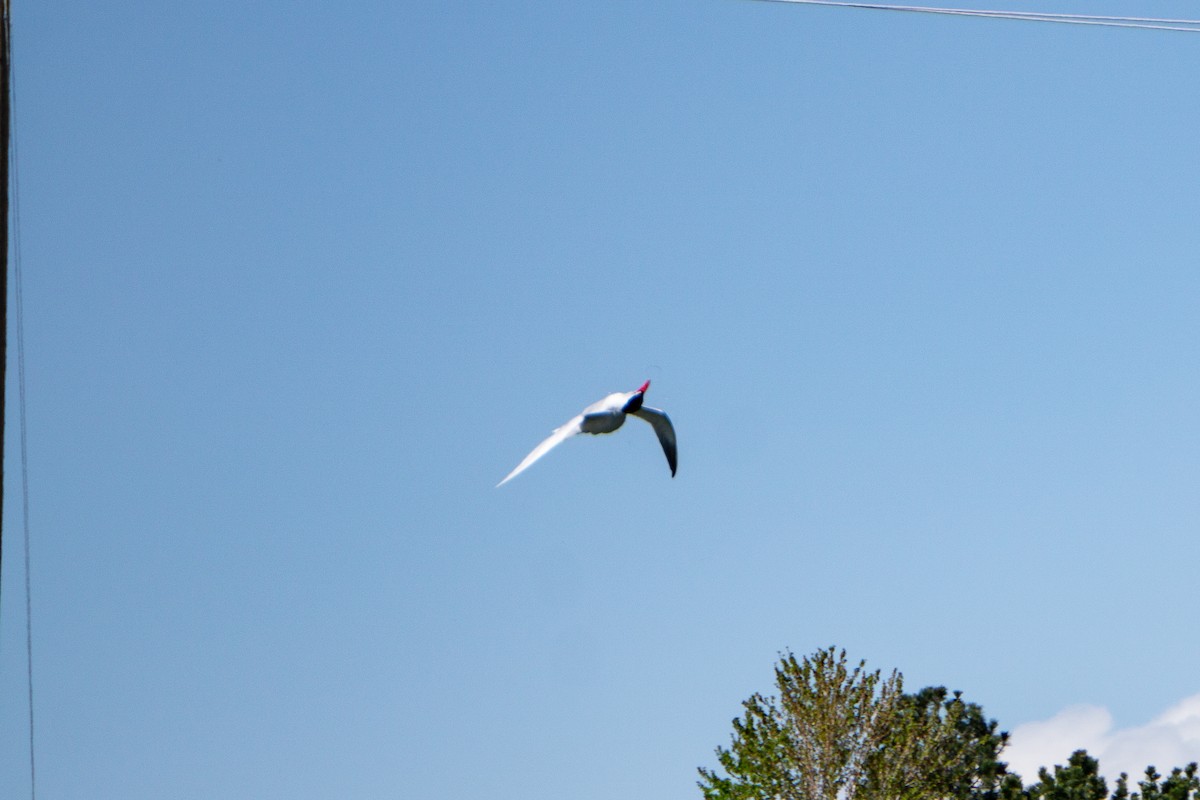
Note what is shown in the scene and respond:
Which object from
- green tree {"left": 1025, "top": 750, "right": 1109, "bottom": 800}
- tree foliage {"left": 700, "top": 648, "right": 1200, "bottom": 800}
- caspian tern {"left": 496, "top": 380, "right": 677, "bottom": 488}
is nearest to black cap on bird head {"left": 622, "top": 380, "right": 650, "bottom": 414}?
caspian tern {"left": 496, "top": 380, "right": 677, "bottom": 488}

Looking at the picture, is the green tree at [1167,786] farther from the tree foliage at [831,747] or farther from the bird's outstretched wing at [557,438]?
the bird's outstretched wing at [557,438]

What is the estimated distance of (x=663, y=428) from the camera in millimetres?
10750

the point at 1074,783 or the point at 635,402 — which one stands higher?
the point at 1074,783

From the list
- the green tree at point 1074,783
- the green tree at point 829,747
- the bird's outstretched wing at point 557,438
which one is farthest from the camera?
the green tree at point 1074,783

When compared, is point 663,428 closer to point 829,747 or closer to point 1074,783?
point 829,747

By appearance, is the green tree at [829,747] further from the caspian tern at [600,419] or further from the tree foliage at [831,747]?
the caspian tern at [600,419]

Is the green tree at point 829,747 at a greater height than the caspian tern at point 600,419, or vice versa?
the green tree at point 829,747

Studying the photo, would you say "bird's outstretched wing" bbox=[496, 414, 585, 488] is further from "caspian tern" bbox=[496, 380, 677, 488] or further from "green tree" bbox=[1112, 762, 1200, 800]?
"green tree" bbox=[1112, 762, 1200, 800]

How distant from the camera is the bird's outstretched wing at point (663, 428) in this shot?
410 inches

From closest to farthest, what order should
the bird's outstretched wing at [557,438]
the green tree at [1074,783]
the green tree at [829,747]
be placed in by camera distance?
the bird's outstretched wing at [557,438], the green tree at [829,747], the green tree at [1074,783]

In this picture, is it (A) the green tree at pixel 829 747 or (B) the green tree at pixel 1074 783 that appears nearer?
(A) the green tree at pixel 829 747

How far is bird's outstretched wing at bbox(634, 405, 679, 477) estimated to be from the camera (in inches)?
410

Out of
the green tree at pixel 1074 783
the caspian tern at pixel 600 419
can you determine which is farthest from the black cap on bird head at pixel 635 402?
the green tree at pixel 1074 783

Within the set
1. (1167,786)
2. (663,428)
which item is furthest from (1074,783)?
(663,428)
